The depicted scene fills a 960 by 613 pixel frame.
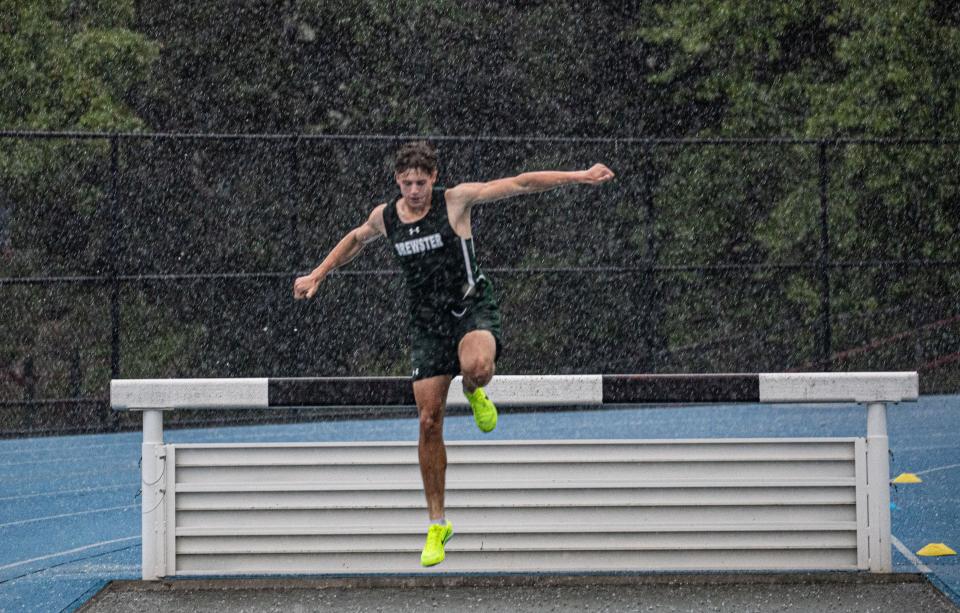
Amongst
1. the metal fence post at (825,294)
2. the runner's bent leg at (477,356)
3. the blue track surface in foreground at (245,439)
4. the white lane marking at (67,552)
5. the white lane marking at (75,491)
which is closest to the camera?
the runner's bent leg at (477,356)

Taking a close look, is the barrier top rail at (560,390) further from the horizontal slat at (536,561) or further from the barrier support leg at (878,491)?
Answer: the horizontal slat at (536,561)

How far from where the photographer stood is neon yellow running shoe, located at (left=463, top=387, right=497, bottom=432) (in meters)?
5.99

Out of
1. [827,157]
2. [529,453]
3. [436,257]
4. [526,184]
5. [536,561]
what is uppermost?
[827,157]

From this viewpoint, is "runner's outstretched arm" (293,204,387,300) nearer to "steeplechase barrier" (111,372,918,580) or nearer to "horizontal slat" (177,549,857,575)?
"steeplechase barrier" (111,372,918,580)

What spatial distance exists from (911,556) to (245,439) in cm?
790

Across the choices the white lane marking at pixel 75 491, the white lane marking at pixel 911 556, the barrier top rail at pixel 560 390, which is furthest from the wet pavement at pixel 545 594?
the white lane marking at pixel 75 491

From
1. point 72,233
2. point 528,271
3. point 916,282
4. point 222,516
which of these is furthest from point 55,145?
point 222,516

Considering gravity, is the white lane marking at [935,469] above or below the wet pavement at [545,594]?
above

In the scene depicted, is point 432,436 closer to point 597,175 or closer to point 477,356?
point 477,356

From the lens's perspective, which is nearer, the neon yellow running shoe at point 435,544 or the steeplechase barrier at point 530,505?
the neon yellow running shoe at point 435,544

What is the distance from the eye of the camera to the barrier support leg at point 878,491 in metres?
6.99

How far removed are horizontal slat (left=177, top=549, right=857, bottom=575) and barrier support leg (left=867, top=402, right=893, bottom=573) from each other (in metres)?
0.13

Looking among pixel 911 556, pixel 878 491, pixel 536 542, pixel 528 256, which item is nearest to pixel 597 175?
pixel 536 542

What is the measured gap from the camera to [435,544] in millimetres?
5957
